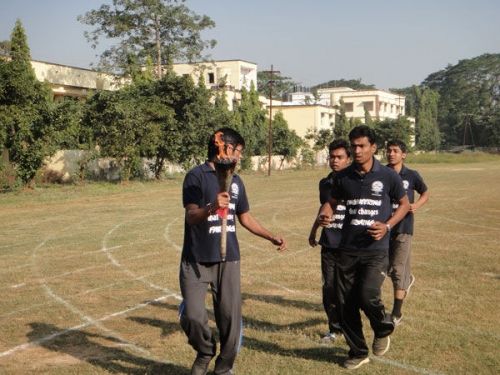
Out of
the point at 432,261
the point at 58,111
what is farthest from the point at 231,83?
the point at 432,261

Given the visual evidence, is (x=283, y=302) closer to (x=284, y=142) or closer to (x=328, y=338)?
(x=328, y=338)

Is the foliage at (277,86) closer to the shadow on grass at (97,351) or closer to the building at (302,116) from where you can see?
the building at (302,116)

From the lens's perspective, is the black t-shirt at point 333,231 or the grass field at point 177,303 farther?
the black t-shirt at point 333,231

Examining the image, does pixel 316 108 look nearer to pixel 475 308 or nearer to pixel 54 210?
pixel 54 210

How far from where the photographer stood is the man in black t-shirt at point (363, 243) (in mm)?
5609

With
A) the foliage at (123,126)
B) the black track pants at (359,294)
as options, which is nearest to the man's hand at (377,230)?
the black track pants at (359,294)

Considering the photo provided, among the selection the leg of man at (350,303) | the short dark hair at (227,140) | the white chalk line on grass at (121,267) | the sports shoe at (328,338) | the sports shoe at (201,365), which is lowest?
the white chalk line on grass at (121,267)

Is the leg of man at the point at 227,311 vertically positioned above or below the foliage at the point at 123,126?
below

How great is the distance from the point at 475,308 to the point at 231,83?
62.1m

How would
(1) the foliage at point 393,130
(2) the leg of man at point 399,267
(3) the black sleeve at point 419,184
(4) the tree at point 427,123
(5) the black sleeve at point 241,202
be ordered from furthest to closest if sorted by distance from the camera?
(4) the tree at point 427,123
(1) the foliage at point 393,130
(3) the black sleeve at point 419,184
(2) the leg of man at point 399,267
(5) the black sleeve at point 241,202

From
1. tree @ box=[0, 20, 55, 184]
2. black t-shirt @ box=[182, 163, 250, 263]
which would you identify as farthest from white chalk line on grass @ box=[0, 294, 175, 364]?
tree @ box=[0, 20, 55, 184]

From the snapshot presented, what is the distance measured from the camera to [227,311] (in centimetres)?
508

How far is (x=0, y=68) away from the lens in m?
26.0

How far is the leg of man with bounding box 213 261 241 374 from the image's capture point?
5.07 metres
